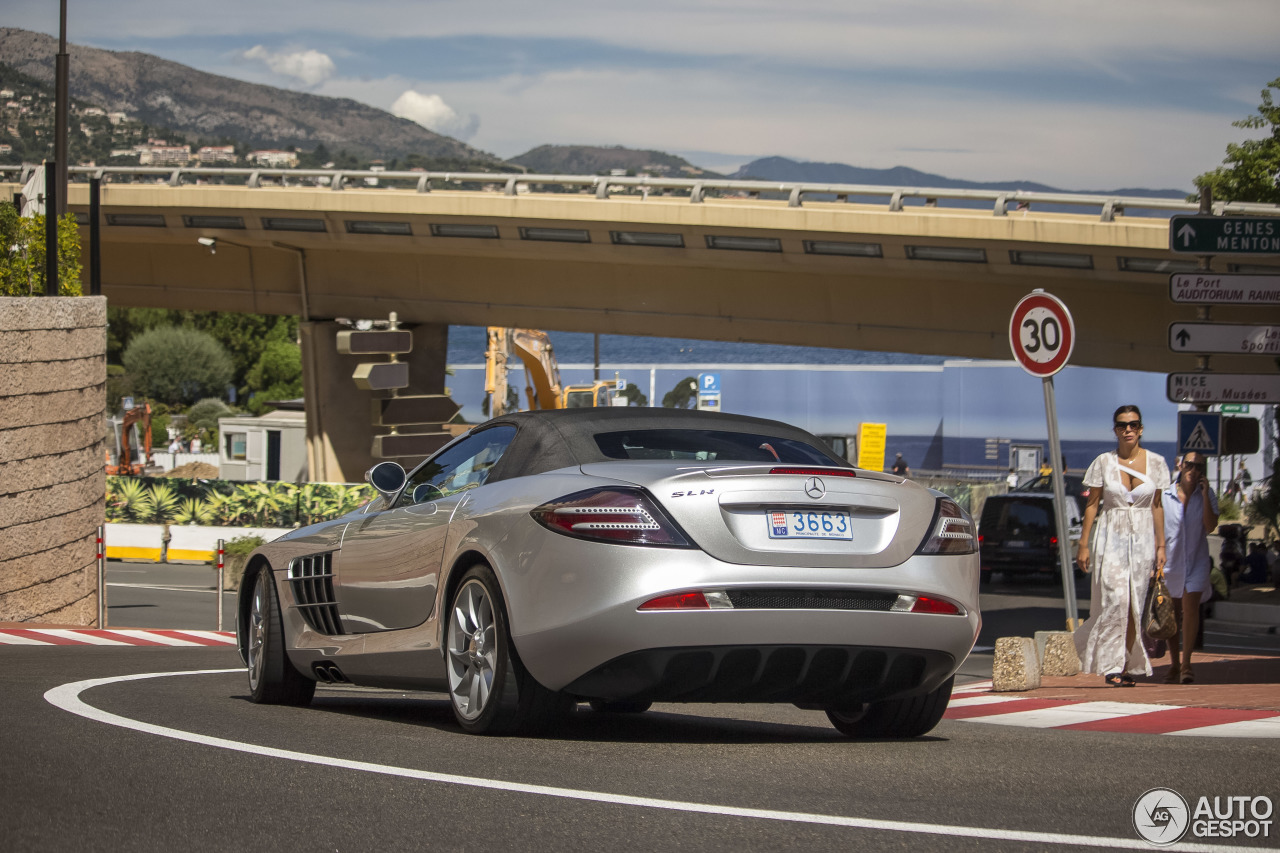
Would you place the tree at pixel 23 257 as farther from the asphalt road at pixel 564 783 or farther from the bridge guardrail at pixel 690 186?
the bridge guardrail at pixel 690 186

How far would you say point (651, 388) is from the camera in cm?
6650

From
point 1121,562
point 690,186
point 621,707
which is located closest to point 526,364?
point 690,186

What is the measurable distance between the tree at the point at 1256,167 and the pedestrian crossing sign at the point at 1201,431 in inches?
880

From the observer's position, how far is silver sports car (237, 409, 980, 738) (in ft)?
18.1

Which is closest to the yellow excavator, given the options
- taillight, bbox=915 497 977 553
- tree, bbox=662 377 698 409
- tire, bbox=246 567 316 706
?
tree, bbox=662 377 698 409

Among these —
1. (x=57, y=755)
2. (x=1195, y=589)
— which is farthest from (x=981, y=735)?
(x=1195, y=589)

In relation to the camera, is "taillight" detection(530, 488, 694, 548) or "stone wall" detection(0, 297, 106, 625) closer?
"taillight" detection(530, 488, 694, 548)

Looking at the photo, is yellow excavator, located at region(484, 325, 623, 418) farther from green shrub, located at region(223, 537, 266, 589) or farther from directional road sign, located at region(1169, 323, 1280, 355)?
directional road sign, located at region(1169, 323, 1280, 355)

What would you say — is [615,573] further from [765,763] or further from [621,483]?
[765,763]

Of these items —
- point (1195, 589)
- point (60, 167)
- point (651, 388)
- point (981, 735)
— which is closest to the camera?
point (981, 735)

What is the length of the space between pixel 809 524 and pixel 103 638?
12.3 m

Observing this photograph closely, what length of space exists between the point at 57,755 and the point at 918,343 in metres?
25.9

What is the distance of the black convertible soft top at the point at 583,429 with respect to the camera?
20.1 ft

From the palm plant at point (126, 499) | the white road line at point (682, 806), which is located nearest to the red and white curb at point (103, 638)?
the white road line at point (682, 806)
